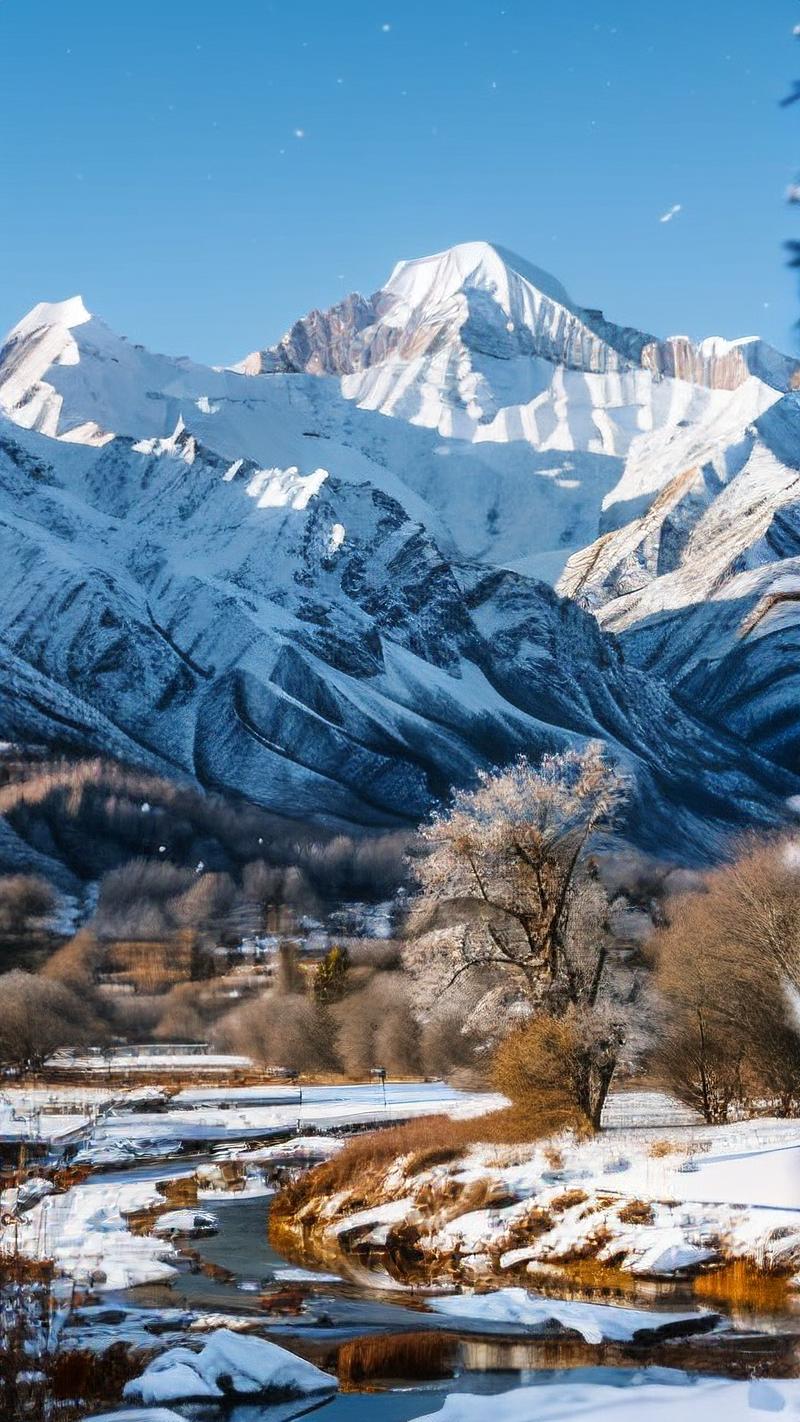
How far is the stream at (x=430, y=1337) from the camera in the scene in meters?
21.9

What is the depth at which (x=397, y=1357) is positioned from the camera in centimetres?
2430

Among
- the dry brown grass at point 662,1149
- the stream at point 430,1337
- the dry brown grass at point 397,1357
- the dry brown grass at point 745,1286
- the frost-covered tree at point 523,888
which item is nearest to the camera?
the stream at point 430,1337

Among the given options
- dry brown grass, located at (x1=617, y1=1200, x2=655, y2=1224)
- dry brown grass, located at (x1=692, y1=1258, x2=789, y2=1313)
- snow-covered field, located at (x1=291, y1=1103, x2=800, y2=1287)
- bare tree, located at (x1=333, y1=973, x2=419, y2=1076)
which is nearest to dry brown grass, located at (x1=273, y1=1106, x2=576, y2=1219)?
snow-covered field, located at (x1=291, y1=1103, x2=800, y2=1287)

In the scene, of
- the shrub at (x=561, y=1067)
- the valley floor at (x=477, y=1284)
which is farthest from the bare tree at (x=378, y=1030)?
the shrub at (x=561, y=1067)

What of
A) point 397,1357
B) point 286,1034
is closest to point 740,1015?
point 397,1357

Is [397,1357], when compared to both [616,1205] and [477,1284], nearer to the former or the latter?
[477,1284]

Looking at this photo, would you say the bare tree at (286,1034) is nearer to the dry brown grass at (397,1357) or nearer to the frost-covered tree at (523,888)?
the frost-covered tree at (523,888)

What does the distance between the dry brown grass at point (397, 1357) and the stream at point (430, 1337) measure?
2.5 inches

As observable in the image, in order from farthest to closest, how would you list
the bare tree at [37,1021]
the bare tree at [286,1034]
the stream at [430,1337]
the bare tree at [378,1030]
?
the bare tree at [37,1021]
the bare tree at [286,1034]
the bare tree at [378,1030]
the stream at [430,1337]

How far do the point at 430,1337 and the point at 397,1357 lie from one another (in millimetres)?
1416

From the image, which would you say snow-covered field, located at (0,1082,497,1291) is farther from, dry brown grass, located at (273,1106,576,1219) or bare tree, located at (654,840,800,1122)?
bare tree, located at (654,840,800,1122)

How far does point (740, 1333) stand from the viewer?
24.3 metres

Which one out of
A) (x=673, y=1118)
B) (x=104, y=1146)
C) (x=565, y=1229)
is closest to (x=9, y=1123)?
(x=104, y=1146)

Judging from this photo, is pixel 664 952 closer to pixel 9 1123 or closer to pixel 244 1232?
pixel 244 1232
